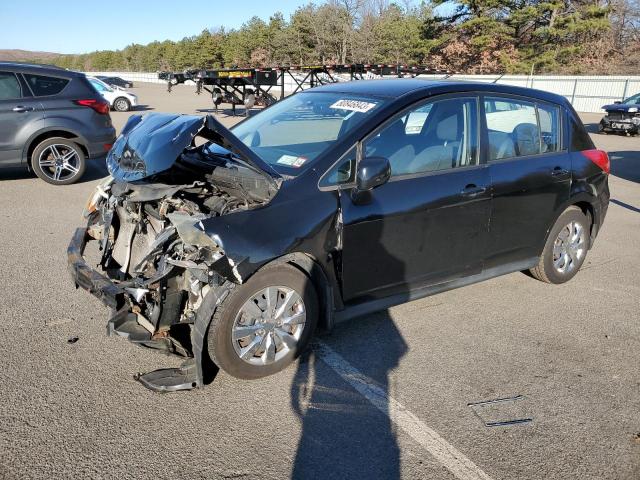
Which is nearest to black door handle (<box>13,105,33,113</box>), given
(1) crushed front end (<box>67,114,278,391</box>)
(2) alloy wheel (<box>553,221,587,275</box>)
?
(1) crushed front end (<box>67,114,278,391</box>)

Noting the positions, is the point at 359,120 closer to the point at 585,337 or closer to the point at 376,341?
the point at 376,341

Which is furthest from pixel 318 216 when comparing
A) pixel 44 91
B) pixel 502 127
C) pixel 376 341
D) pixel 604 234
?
pixel 44 91

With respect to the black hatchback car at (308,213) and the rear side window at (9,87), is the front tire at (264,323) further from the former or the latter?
the rear side window at (9,87)

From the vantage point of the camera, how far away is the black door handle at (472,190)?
156 inches

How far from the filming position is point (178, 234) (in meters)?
3.09

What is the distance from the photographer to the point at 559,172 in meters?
4.66

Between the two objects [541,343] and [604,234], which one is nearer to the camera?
[541,343]

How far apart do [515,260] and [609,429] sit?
1831 millimetres

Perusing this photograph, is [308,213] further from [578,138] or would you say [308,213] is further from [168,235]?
[578,138]

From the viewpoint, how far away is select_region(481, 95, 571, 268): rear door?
166 inches

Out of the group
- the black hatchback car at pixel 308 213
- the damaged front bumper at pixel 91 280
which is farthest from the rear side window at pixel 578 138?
the damaged front bumper at pixel 91 280

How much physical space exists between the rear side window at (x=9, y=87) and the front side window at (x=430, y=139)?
710 cm

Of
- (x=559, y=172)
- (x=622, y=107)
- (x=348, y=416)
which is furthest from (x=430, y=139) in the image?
(x=622, y=107)

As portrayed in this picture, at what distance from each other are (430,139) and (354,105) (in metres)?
0.63
